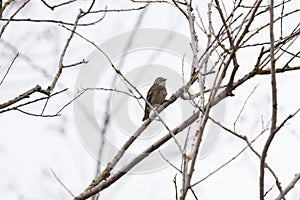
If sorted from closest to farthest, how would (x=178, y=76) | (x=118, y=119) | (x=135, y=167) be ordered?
(x=135, y=167) → (x=118, y=119) → (x=178, y=76)

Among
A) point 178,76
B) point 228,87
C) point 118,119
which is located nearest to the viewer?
point 228,87

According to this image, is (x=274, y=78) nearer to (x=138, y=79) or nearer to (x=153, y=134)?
(x=138, y=79)

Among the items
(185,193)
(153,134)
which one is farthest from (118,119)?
(185,193)

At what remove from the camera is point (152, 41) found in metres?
3.62

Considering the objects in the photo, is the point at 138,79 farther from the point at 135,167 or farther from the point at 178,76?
the point at 178,76

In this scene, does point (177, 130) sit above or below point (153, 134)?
below

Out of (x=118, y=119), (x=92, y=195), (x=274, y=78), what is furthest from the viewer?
(x=118, y=119)

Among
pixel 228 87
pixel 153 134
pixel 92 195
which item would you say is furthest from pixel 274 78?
pixel 153 134

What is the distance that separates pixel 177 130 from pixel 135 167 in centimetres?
48

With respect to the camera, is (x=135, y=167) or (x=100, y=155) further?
(x=135, y=167)

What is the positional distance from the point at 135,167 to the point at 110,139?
10.0 inches

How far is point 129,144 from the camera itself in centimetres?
311

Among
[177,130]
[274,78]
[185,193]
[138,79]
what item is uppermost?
[138,79]

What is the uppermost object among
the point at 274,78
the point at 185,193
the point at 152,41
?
the point at 152,41
